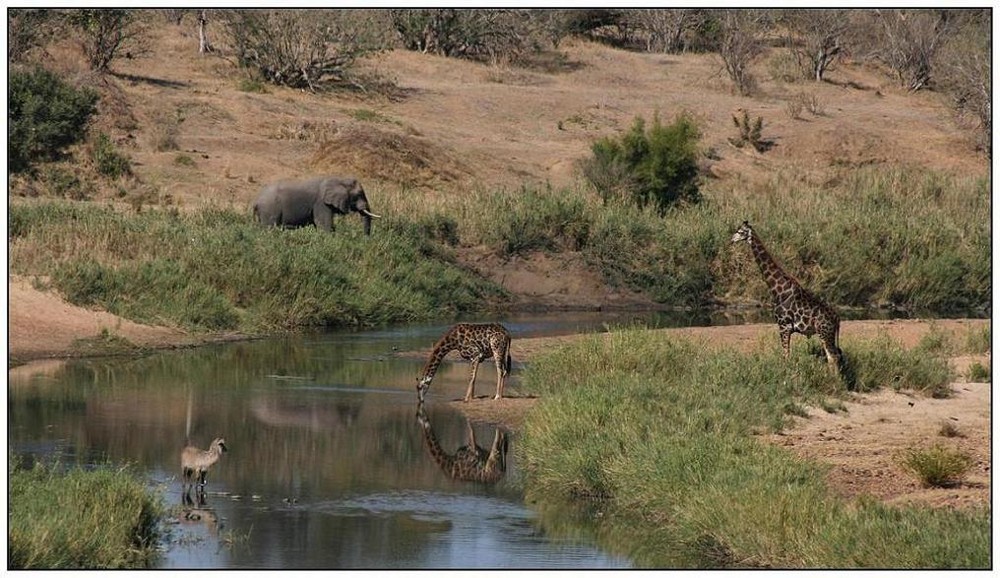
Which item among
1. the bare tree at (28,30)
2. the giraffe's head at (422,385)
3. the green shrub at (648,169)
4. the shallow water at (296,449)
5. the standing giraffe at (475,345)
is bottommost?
the shallow water at (296,449)

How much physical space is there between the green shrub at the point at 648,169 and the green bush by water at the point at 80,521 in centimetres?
2500

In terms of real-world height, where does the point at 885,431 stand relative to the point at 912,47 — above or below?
below

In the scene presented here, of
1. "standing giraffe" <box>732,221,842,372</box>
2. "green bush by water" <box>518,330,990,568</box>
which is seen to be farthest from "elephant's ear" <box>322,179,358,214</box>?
"standing giraffe" <box>732,221,842,372</box>

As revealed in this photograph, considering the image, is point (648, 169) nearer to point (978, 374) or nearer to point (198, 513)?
point (978, 374)

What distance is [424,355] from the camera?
80.0 feet

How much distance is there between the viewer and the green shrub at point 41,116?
35.6 metres

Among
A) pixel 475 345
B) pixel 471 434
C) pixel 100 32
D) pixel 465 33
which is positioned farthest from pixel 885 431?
pixel 465 33

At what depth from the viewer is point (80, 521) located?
11.6 metres

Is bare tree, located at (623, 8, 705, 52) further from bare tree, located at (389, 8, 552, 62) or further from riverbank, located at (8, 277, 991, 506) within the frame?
riverbank, located at (8, 277, 991, 506)

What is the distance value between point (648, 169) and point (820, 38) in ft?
74.2

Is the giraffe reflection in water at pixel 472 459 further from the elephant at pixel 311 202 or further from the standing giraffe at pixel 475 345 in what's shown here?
the elephant at pixel 311 202

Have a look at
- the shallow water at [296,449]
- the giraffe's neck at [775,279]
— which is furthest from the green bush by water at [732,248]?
the giraffe's neck at [775,279]

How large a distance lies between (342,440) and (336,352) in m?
7.46

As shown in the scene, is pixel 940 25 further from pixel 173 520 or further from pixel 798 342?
pixel 173 520
